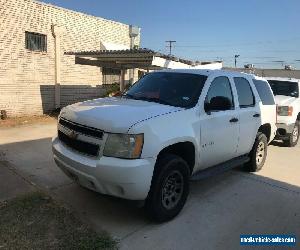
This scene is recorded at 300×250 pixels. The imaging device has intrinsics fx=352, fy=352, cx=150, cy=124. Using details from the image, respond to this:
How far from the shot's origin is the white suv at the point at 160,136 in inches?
159

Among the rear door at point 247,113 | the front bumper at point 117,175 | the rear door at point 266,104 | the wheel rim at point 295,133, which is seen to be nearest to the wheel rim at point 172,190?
the front bumper at point 117,175

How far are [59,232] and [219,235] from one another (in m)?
1.98

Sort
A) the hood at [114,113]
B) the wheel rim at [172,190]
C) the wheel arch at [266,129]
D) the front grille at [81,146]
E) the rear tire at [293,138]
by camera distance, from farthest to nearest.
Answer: the rear tire at [293,138], the wheel arch at [266,129], the wheel rim at [172,190], the front grille at [81,146], the hood at [114,113]

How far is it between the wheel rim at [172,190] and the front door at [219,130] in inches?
22.2

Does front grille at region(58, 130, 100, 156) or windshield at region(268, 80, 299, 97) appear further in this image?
windshield at region(268, 80, 299, 97)

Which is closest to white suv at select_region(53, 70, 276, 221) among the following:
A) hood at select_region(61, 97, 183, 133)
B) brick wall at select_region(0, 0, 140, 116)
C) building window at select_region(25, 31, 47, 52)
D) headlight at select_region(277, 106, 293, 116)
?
hood at select_region(61, 97, 183, 133)

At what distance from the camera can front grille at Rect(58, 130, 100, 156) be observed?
4.21m

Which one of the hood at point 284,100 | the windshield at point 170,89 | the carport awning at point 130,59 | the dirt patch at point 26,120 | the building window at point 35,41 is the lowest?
the dirt patch at point 26,120

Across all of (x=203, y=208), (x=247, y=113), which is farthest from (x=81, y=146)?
(x=247, y=113)

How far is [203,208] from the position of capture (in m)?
5.19

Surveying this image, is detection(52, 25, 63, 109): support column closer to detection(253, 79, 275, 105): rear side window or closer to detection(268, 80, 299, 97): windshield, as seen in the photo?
detection(268, 80, 299, 97): windshield

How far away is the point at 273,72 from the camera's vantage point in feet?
125

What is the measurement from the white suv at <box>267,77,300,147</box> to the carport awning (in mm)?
3888

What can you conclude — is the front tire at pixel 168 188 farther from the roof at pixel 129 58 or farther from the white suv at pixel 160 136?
the roof at pixel 129 58
